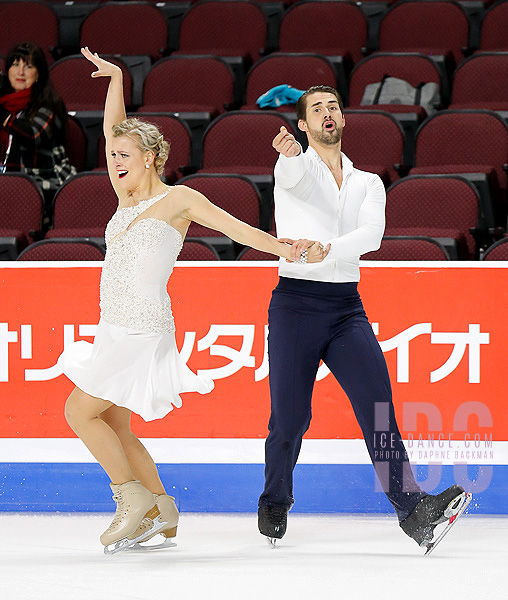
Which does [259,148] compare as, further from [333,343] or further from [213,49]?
[333,343]

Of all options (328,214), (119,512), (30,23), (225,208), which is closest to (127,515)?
(119,512)

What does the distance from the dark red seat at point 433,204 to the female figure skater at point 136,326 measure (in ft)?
6.04

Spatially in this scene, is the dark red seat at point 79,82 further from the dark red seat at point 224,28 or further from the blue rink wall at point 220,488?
the blue rink wall at point 220,488

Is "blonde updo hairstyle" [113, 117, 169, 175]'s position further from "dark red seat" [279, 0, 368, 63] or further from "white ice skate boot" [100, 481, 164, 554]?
"dark red seat" [279, 0, 368, 63]

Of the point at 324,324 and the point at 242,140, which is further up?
the point at 242,140

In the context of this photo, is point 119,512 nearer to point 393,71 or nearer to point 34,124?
point 34,124

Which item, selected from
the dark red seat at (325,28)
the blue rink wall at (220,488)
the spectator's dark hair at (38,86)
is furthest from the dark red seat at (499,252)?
the dark red seat at (325,28)

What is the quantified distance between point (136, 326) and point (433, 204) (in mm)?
2196

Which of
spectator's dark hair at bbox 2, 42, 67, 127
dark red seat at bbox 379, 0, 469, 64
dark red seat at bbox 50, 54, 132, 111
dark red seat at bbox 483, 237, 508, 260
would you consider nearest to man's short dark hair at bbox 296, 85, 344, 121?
dark red seat at bbox 483, 237, 508, 260

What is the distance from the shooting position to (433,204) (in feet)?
16.7

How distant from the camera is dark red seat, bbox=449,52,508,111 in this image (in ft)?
20.8

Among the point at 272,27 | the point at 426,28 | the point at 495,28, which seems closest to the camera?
the point at 495,28

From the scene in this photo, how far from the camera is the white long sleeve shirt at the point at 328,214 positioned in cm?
344

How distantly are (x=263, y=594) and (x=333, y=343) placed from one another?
941 millimetres
